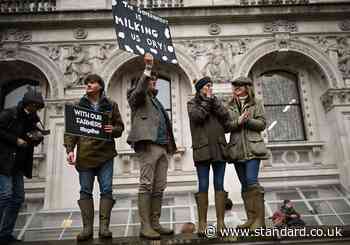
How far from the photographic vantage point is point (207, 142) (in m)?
5.56

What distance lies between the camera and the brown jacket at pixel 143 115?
5.41m

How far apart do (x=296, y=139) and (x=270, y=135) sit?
897 millimetres

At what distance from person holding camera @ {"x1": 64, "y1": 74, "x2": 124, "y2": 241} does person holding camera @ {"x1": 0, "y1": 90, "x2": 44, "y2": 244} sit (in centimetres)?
77

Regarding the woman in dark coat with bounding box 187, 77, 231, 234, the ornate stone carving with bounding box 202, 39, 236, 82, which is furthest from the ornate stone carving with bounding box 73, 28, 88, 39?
the woman in dark coat with bounding box 187, 77, 231, 234

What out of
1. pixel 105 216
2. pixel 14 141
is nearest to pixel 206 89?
pixel 105 216

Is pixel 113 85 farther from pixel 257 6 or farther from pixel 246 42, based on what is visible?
pixel 257 6

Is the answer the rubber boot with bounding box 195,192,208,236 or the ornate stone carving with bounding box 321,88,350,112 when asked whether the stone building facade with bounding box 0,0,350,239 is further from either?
the rubber boot with bounding box 195,192,208,236

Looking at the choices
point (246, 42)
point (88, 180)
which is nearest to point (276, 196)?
point (246, 42)

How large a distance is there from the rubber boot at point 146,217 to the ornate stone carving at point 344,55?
9556mm

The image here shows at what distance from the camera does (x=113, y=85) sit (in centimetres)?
1248

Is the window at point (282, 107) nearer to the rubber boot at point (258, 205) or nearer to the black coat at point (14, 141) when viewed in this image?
the rubber boot at point (258, 205)

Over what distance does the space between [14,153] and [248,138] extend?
3.69 meters

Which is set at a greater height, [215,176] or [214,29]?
[214,29]

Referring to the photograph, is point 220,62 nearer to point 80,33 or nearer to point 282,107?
point 282,107
